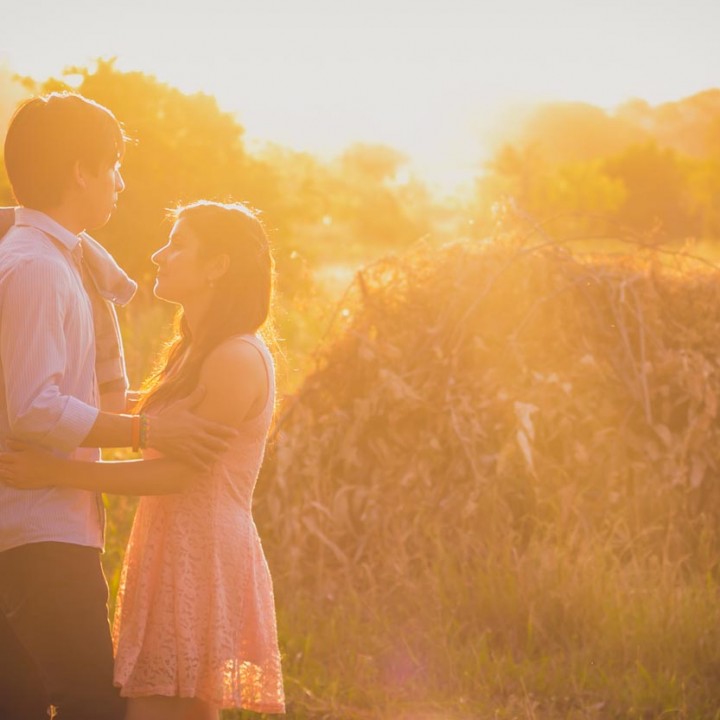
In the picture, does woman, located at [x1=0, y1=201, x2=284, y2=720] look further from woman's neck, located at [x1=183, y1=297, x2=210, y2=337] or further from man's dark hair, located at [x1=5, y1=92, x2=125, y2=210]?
man's dark hair, located at [x1=5, y1=92, x2=125, y2=210]

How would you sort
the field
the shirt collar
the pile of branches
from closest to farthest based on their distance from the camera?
1. the shirt collar
2. the field
3. the pile of branches

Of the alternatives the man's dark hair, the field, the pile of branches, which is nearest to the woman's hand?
the man's dark hair

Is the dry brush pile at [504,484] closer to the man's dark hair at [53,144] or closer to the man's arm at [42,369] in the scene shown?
the man's arm at [42,369]

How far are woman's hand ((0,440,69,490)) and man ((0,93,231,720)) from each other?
4cm

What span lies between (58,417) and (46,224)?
53 cm

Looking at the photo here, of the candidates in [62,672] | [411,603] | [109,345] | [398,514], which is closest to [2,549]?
[62,672]

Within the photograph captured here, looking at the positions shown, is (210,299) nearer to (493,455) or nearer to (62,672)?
(62,672)

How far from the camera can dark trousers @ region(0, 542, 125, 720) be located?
287 cm

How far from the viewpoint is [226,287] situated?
3121 millimetres

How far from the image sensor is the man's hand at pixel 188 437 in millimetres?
2885

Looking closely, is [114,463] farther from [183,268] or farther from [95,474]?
[183,268]

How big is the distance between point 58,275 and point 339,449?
12.7 ft

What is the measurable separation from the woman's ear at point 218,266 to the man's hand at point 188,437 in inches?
16.0

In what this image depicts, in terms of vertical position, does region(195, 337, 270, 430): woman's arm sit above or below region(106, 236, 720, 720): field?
above
